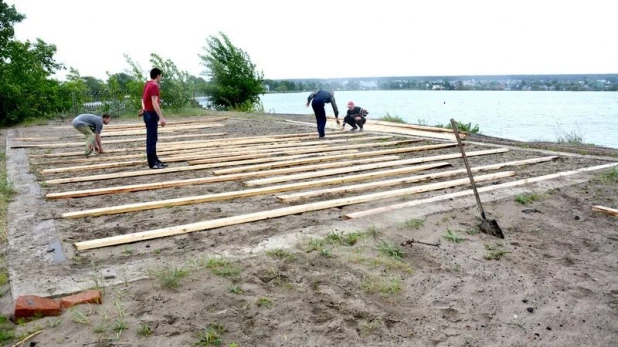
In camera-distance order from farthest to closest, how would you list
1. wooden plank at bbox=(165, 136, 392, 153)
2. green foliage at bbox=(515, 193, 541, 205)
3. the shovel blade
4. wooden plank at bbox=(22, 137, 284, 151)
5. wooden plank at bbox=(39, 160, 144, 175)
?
wooden plank at bbox=(22, 137, 284, 151)
wooden plank at bbox=(165, 136, 392, 153)
wooden plank at bbox=(39, 160, 144, 175)
green foliage at bbox=(515, 193, 541, 205)
the shovel blade

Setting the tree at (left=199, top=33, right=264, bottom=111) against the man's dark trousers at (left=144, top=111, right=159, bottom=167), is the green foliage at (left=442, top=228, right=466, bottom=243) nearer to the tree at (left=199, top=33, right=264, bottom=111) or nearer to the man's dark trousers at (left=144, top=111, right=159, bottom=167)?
the man's dark trousers at (left=144, top=111, right=159, bottom=167)

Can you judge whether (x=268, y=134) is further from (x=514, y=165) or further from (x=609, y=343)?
(x=609, y=343)

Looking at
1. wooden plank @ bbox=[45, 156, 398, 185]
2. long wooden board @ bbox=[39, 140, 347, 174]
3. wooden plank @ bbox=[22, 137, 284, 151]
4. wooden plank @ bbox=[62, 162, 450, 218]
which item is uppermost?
wooden plank @ bbox=[22, 137, 284, 151]

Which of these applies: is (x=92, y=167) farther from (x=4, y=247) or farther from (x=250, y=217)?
(x=250, y=217)

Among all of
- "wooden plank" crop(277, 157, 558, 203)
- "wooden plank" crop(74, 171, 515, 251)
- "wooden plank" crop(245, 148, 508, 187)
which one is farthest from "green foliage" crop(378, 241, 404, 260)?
"wooden plank" crop(245, 148, 508, 187)

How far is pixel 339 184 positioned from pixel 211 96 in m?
17.9

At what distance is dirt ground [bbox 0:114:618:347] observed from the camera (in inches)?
96.2

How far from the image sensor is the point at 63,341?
7.44 ft

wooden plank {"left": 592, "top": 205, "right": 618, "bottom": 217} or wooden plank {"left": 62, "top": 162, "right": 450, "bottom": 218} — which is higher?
wooden plank {"left": 62, "top": 162, "right": 450, "bottom": 218}

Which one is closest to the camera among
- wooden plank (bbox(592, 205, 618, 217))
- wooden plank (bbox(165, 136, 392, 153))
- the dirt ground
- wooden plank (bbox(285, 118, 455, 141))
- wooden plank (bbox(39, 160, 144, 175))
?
the dirt ground

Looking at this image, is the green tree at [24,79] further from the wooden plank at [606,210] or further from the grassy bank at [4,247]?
the wooden plank at [606,210]

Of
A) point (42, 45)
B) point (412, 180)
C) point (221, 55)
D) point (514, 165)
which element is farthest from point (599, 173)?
point (221, 55)

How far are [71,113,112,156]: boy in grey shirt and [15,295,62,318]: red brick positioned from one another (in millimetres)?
5058

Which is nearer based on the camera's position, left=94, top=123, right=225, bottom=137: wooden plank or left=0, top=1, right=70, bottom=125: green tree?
left=94, top=123, right=225, bottom=137: wooden plank
